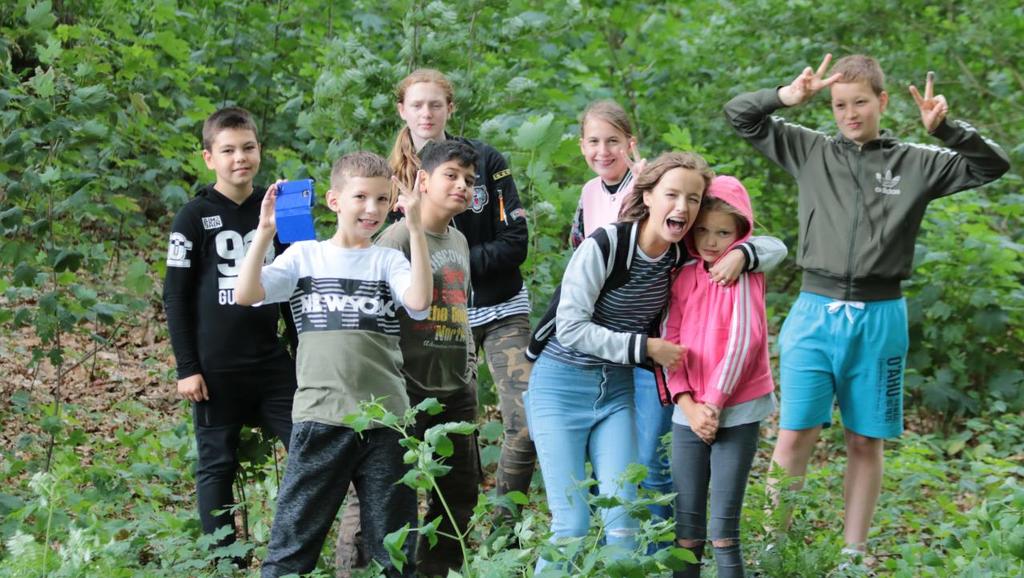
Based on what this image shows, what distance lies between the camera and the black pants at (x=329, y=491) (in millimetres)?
3488

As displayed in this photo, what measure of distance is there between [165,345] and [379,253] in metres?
3.98

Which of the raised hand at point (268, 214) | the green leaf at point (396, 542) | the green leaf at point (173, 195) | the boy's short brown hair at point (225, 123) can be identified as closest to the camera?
the green leaf at point (396, 542)

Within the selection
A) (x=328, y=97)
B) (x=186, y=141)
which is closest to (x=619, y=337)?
(x=328, y=97)

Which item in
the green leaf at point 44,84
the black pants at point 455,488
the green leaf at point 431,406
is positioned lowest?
the black pants at point 455,488

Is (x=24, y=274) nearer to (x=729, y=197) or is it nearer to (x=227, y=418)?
Answer: (x=227, y=418)

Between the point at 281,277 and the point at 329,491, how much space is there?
715 millimetres

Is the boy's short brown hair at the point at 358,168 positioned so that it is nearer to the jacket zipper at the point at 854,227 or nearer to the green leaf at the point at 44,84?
the green leaf at the point at 44,84

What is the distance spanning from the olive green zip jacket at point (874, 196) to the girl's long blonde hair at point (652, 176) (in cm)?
102

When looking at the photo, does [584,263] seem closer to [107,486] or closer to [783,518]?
[783,518]

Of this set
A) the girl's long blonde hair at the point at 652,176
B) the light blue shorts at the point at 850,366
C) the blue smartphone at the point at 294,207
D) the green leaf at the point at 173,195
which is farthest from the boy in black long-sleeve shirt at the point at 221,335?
the green leaf at the point at 173,195

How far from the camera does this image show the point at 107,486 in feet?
14.7

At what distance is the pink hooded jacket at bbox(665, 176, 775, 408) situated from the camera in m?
3.57

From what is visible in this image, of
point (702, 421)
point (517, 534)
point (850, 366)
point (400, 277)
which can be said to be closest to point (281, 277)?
point (400, 277)

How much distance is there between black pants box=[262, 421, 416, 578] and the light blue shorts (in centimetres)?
178
